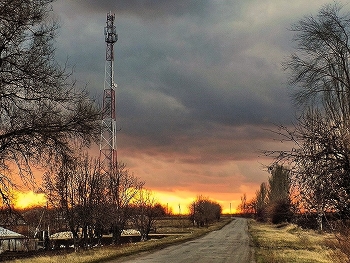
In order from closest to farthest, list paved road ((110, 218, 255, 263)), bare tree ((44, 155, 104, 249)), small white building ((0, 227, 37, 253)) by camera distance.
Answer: paved road ((110, 218, 255, 263)) < bare tree ((44, 155, 104, 249)) < small white building ((0, 227, 37, 253))

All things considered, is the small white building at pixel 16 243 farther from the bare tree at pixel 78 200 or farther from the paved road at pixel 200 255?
the paved road at pixel 200 255

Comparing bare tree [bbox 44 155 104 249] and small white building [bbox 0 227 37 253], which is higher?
bare tree [bbox 44 155 104 249]

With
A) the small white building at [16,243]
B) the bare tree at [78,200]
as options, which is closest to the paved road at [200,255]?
the bare tree at [78,200]

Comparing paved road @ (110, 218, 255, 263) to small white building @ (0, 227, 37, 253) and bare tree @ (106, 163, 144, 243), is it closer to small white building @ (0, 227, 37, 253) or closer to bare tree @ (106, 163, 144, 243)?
bare tree @ (106, 163, 144, 243)

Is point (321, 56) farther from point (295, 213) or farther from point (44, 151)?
point (44, 151)

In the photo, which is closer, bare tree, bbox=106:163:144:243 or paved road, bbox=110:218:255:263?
paved road, bbox=110:218:255:263

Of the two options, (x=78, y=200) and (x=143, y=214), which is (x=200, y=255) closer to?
(x=78, y=200)

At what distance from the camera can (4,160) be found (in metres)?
12.9

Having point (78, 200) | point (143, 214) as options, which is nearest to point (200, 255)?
point (78, 200)

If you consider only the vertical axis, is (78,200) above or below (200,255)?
above

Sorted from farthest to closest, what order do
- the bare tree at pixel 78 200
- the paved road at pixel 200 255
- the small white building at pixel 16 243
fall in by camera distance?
the small white building at pixel 16 243, the bare tree at pixel 78 200, the paved road at pixel 200 255

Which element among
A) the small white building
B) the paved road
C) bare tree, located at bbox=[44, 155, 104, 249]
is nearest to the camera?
the paved road

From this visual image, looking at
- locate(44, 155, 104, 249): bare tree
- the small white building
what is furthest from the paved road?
the small white building

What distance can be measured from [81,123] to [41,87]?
1447 millimetres
